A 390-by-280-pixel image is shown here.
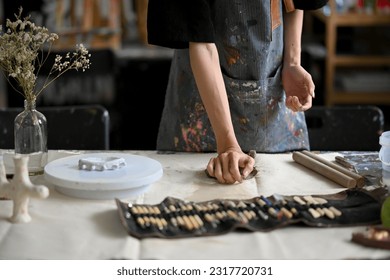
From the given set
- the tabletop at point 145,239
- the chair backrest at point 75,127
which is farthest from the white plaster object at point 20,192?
the chair backrest at point 75,127

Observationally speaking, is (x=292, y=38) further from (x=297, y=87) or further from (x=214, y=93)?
(x=214, y=93)

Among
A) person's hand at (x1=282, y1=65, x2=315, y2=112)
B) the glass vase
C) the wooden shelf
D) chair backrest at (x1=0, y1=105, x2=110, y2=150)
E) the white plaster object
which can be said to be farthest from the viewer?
the wooden shelf

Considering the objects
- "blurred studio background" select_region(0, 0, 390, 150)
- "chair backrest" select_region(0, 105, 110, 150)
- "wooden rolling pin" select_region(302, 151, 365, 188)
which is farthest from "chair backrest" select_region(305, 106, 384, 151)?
"blurred studio background" select_region(0, 0, 390, 150)

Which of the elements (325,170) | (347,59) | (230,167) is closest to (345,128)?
(325,170)

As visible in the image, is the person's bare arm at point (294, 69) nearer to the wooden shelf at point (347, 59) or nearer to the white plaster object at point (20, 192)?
the white plaster object at point (20, 192)

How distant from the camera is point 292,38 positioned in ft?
6.06

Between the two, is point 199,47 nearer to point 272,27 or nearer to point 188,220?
point 272,27

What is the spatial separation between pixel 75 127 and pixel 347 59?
2.08 metres

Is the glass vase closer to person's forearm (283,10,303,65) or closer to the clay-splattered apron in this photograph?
the clay-splattered apron

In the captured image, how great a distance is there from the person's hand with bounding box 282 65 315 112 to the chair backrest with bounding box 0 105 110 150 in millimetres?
544

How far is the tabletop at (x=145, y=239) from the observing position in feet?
3.69

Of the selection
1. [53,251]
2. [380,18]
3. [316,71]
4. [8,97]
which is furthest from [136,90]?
[53,251]

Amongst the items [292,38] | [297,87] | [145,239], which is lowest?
[145,239]

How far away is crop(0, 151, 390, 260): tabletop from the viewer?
1126mm
